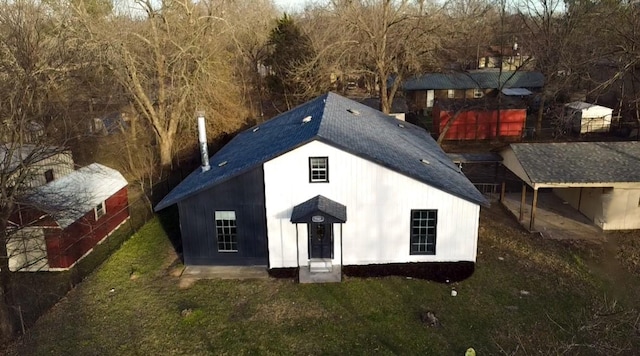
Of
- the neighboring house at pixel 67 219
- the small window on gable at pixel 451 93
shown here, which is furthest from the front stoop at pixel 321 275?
the small window on gable at pixel 451 93

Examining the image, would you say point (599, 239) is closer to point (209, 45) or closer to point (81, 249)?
point (81, 249)

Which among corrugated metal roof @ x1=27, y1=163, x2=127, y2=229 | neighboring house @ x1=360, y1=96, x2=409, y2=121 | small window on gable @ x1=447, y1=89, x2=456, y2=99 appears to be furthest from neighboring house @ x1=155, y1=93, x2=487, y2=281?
small window on gable @ x1=447, y1=89, x2=456, y2=99

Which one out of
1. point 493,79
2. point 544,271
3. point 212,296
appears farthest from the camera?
point 493,79

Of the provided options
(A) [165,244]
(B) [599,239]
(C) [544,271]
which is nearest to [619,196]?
(B) [599,239]

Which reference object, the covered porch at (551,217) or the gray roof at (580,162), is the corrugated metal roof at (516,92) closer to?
the covered porch at (551,217)

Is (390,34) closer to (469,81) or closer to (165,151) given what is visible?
(165,151)

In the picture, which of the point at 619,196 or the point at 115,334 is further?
the point at 619,196

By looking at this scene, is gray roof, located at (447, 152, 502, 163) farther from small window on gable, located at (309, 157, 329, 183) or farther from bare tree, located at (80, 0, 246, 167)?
bare tree, located at (80, 0, 246, 167)

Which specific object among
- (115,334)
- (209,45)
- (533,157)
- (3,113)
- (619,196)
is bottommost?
(115,334)
